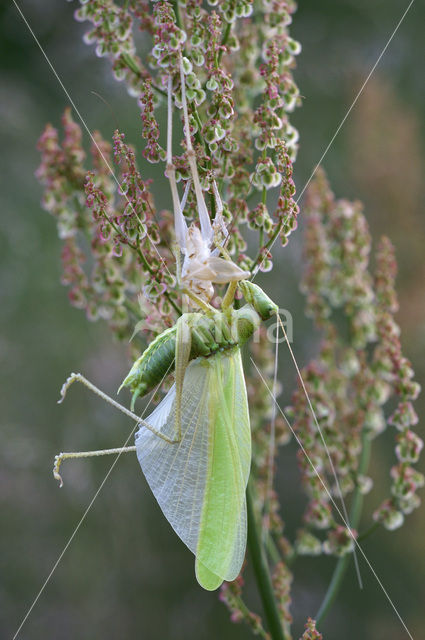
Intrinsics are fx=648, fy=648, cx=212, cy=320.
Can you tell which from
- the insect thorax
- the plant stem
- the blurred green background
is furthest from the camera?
the blurred green background

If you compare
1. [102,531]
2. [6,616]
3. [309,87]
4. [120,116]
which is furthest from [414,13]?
[6,616]

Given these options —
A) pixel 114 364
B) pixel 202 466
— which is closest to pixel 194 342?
pixel 202 466

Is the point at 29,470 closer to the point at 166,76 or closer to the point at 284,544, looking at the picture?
the point at 284,544

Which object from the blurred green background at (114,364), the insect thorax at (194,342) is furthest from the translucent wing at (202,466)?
the blurred green background at (114,364)

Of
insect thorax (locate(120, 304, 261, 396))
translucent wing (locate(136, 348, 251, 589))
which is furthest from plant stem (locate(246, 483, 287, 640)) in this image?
insect thorax (locate(120, 304, 261, 396))

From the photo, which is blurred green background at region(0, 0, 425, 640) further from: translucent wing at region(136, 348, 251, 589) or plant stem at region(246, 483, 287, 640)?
translucent wing at region(136, 348, 251, 589)

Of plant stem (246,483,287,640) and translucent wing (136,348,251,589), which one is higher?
translucent wing (136,348,251,589)
